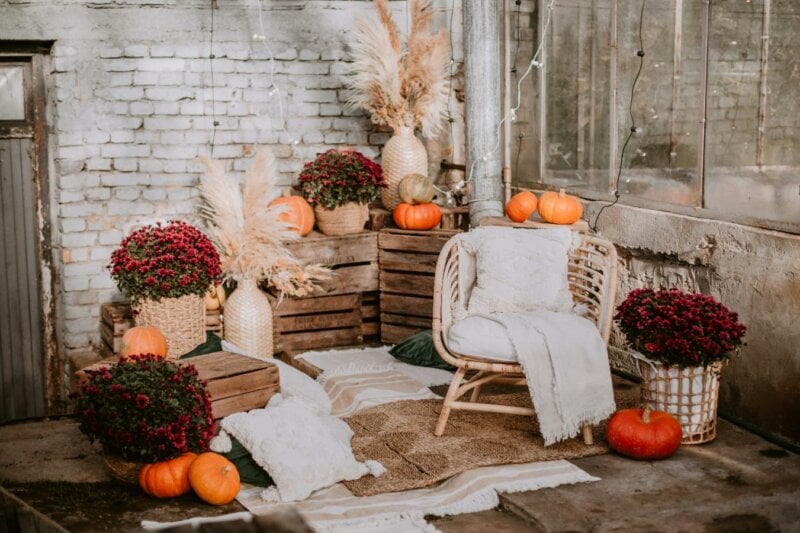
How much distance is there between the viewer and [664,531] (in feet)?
11.2

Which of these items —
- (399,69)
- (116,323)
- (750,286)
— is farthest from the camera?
(399,69)

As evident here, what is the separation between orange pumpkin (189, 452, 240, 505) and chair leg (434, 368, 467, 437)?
100cm

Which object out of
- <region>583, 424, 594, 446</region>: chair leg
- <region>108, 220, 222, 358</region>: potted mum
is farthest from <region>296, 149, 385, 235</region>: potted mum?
<region>583, 424, 594, 446</region>: chair leg

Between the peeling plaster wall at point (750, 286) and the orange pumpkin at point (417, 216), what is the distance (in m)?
1.29

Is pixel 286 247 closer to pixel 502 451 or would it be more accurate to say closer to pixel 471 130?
pixel 471 130

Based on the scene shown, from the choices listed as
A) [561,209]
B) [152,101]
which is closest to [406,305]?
[561,209]

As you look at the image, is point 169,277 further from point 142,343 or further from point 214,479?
Answer: point 214,479

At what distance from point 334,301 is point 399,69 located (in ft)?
4.79

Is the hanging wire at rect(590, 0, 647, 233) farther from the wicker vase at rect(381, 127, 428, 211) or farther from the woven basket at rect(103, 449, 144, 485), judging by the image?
the woven basket at rect(103, 449, 144, 485)

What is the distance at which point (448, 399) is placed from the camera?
4.33 meters

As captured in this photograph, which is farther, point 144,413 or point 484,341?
point 484,341

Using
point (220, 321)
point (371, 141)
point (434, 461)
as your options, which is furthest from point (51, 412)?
point (434, 461)

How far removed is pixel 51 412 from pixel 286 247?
1802 mm

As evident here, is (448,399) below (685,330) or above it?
below
